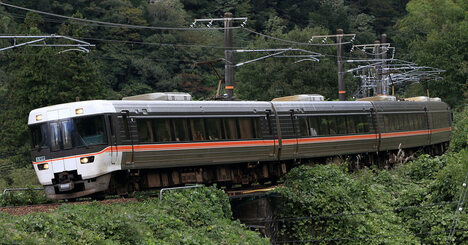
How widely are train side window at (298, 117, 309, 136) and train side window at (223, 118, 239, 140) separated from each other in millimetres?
3550

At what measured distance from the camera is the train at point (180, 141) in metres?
18.1

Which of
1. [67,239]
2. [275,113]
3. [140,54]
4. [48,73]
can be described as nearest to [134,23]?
[140,54]

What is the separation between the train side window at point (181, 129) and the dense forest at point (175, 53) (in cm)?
2889

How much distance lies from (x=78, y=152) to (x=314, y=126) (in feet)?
32.9

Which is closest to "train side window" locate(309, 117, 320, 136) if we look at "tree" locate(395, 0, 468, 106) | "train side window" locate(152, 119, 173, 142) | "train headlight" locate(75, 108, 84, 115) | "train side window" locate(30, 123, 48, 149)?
"train side window" locate(152, 119, 173, 142)

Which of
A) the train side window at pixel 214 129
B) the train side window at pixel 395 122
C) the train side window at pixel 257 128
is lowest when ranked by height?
the train side window at pixel 395 122

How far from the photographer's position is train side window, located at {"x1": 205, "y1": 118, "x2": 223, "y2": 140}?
21.1 m

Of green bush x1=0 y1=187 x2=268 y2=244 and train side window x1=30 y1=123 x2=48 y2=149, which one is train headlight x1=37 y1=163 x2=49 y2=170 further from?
green bush x1=0 y1=187 x2=268 y2=244

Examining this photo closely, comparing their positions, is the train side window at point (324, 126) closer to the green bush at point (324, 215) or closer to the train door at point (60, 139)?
the green bush at point (324, 215)

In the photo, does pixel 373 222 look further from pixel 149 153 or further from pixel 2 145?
pixel 2 145

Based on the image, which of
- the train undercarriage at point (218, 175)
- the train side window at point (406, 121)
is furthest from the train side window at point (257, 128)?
the train side window at point (406, 121)

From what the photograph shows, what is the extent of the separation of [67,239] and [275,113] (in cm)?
1234

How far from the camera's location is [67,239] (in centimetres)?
1248

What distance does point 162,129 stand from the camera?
1966 centimetres
